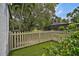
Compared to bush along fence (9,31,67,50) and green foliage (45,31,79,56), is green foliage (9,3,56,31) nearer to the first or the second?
bush along fence (9,31,67,50)

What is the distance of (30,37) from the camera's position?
2725 mm

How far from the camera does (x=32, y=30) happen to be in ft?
8.97

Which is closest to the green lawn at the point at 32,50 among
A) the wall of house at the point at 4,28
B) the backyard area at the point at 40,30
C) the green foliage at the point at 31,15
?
the backyard area at the point at 40,30

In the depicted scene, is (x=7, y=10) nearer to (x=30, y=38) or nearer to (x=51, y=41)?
(x=30, y=38)

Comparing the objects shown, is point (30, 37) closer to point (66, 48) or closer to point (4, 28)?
point (4, 28)

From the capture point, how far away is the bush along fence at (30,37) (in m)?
2.72

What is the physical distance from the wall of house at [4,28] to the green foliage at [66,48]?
0.52 meters

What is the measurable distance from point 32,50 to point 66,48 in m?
0.43

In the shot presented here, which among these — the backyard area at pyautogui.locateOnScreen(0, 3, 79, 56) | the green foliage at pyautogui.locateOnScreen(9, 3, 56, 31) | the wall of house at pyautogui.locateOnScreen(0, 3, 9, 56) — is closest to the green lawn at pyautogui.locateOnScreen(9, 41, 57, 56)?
the backyard area at pyautogui.locateOnScreen(0, 3, 79, 56)

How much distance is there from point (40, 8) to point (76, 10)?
0.45 metres

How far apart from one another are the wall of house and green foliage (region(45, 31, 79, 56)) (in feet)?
1.71

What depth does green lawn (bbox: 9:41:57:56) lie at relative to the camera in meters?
2.71

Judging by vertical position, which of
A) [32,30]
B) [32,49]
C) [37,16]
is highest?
[37,16]

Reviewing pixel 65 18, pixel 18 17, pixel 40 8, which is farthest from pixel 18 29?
pixel 65 18
